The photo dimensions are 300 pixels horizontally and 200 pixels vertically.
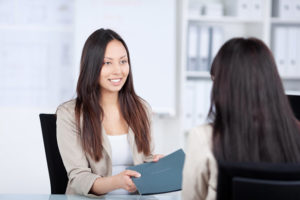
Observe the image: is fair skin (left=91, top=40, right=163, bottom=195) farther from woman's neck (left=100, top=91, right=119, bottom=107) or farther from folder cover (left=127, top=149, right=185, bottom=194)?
folder cover (left=127, top=149, right=185, bottom=194)

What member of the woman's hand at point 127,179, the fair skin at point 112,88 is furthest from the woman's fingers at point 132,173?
the fair skin at point 112,88

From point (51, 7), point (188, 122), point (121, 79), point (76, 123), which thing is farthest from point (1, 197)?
point (51, 7)

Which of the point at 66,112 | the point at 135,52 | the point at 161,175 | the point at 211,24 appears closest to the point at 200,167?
the point at 161,175

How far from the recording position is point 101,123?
6.26 feet

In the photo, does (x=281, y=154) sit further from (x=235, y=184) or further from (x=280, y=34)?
(x=280, y=34)

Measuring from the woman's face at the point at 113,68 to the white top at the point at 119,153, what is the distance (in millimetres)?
226

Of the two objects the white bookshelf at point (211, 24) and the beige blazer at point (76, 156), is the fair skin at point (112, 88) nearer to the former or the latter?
the beige blazer at point (76, 156)

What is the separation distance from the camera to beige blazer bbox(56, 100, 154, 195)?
175 centimetres

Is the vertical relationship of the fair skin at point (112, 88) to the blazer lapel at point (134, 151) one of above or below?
above

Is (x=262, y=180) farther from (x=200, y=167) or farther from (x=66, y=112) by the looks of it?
(x=66, y=112)

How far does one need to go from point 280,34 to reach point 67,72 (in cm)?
182

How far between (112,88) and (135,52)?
4.95 ft

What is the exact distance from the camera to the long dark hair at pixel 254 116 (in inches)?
42.7

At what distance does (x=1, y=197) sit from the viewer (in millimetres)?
1642
